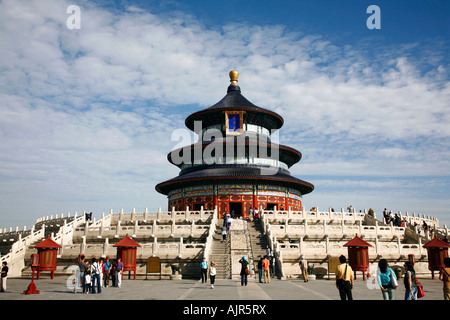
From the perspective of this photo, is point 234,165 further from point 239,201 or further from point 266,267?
point 266,267

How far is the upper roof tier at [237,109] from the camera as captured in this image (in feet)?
157

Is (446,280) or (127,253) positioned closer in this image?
(446,280)

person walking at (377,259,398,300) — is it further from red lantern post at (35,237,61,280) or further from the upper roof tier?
the upper roof tier

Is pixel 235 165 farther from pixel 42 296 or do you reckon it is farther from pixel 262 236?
pixel 42 296

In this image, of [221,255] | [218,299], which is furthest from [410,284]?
[221,255]

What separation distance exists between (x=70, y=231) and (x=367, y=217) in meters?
23.8

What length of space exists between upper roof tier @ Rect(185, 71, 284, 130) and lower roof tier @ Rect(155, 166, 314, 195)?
780cm

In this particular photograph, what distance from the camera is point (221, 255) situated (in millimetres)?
24328

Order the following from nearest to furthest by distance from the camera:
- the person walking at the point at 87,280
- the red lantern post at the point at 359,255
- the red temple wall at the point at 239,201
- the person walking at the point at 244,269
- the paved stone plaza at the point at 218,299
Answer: the paved stone plaza at the point at 218,299 → the person walking at the point at 87,280 → the person walking at the point at 244,269 → the red lantern post at the point at 359,255 → the red temple wall at the point at 239,201

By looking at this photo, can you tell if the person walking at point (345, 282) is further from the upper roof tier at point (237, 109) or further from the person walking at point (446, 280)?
the upper roof tier at point (237, 109)

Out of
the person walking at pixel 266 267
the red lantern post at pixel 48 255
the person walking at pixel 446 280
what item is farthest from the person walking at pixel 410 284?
the red lantern post at pixel 48 255

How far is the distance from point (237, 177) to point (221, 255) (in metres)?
16.4
